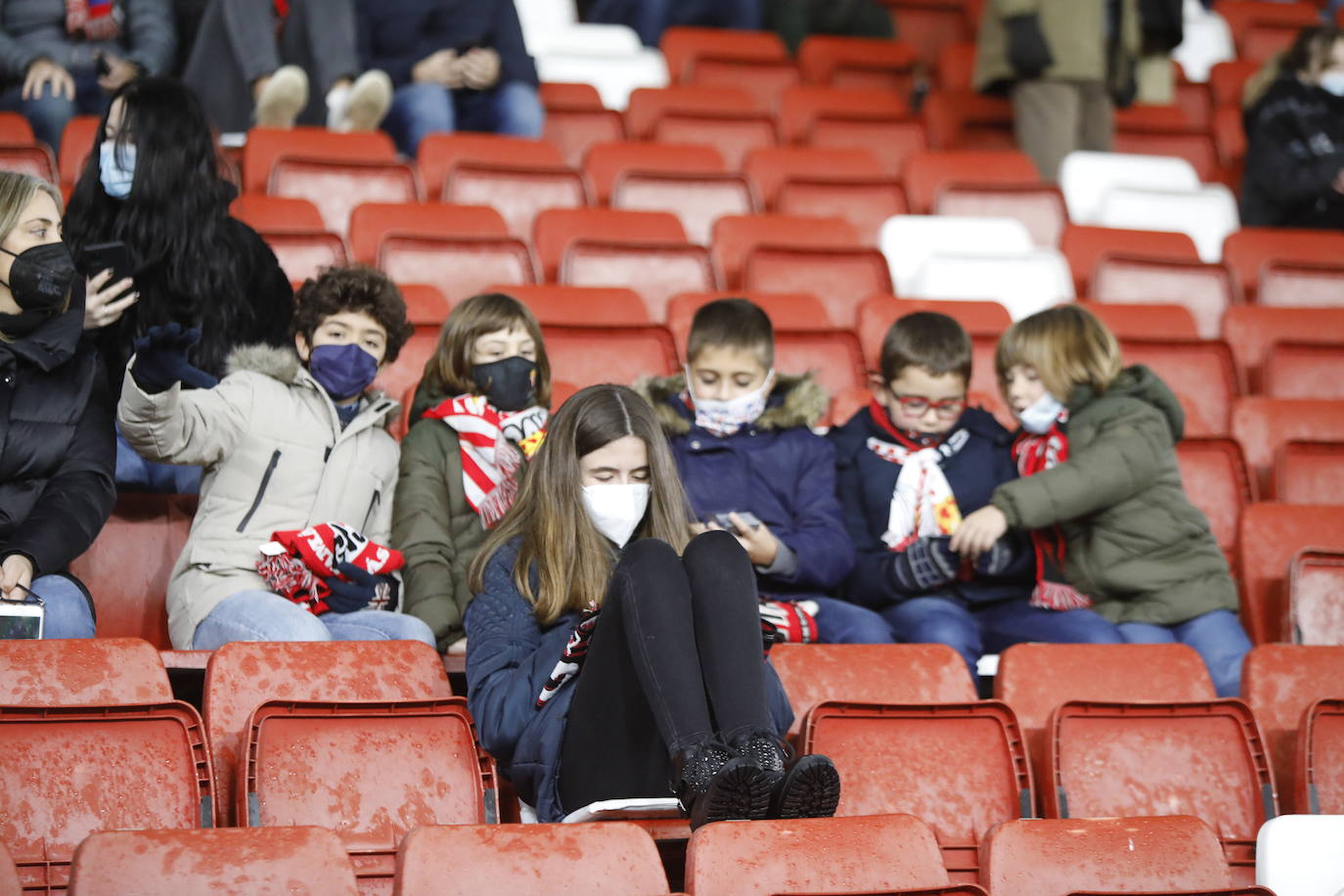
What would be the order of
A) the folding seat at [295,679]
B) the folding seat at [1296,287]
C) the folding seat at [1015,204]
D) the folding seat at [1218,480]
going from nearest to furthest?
the folding seat at [295,679] → the folding seat at [1218,480] → the folding seat at [1296,287] → the folding seat at [1015,204]

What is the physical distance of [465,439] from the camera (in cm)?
328

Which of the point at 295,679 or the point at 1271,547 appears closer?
the point at 295,679

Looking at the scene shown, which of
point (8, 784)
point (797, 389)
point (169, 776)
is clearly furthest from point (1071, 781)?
point (8, 784)

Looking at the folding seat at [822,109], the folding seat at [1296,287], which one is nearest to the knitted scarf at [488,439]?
the folding seat at [1296,287]

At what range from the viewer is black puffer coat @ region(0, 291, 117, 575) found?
2828 mm

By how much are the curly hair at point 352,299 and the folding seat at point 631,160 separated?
2062 millimetres

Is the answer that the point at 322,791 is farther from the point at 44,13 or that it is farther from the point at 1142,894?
the point at 44,13

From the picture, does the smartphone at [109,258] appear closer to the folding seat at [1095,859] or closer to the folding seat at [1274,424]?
the folding seat at [1095,859]

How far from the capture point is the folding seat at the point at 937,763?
260 cm

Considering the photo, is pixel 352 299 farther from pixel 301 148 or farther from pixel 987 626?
pixel 301 148

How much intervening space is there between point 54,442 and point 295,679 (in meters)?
0.73

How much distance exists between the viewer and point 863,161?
5.66m

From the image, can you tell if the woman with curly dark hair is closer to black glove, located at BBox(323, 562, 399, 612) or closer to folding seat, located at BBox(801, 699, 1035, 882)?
black glove, located at BBox(323, 562, 399, 612)

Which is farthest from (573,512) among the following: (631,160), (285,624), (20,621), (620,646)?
(631,160)
